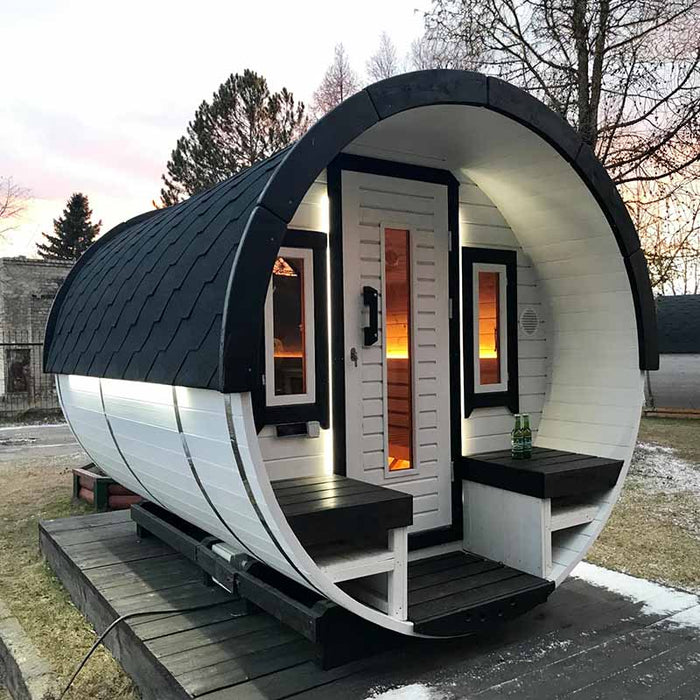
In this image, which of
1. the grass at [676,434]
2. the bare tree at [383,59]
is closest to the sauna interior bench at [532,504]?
the grass at [676,434]

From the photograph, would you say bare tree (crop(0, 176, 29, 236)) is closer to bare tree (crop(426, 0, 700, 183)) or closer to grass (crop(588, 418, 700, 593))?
bare tree (crop(426, 0, 700, 183))

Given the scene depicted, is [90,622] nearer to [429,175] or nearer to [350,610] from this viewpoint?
[350,610]

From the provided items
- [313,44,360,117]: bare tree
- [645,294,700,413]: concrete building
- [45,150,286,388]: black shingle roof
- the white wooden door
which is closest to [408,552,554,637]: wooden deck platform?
the white wooden door

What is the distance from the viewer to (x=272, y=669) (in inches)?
119

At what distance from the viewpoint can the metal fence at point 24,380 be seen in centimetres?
1645

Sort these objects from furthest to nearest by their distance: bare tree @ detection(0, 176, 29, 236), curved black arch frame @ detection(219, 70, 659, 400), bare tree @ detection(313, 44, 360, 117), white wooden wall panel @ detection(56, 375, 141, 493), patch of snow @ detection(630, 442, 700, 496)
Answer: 1. bare tree @ detection(0, 176, 29, 236)
2. bare tree @ detection(313, 44, 360, 117)
3. patch of snow @ detection(630, 442, 700, 496)
4. white wooden wall panel @ detection(56, 375, 141, 493)
5. curved black arch frame @ detection(219, 70, 659, 400)

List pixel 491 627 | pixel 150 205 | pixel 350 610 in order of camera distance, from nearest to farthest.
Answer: pixel 350 610, pixel 491 627, pixel 150 205

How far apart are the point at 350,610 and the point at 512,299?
239 centimetres

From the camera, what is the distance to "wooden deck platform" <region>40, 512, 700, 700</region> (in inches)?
115

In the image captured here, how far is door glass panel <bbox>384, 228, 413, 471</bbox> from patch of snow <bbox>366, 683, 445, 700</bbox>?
130 centimetres

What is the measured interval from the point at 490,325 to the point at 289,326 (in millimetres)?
1485

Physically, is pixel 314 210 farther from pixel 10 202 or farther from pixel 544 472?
pixel 10 202

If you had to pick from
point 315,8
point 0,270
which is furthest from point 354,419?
point 0,270

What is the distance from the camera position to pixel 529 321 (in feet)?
14.8
